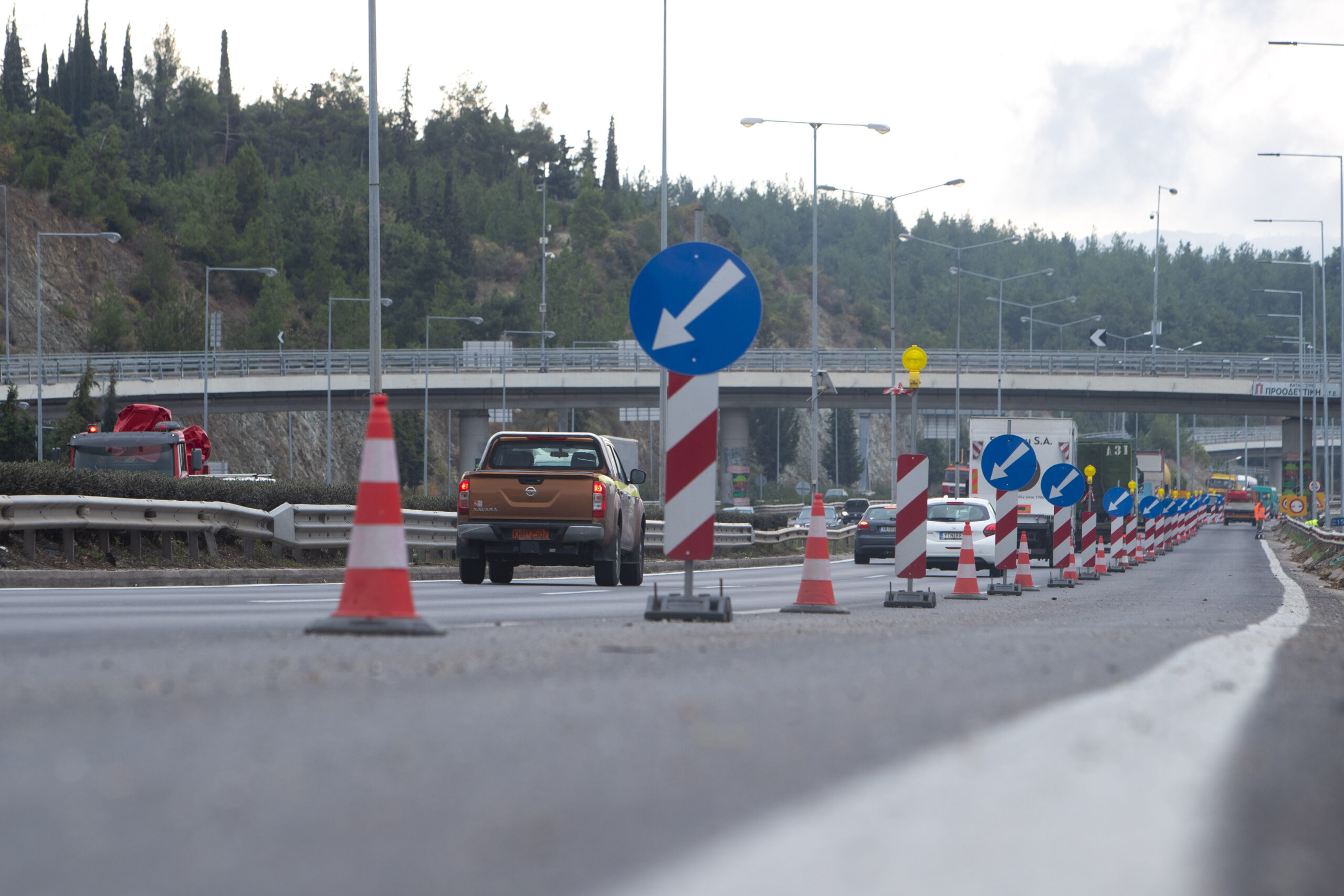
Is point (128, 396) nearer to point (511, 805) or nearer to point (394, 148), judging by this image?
point (511, 805)

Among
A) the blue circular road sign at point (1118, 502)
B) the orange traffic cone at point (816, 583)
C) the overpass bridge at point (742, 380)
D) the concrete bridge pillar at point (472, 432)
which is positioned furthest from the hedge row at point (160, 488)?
the concrete bridge pillar at point (472, 432)

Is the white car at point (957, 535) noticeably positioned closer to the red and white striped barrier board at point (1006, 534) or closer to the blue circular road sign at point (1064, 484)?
the blue circular road sign at point (1064, 484)

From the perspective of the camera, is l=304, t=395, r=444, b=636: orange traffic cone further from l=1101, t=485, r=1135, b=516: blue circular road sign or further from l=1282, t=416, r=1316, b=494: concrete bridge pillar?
l=1282, t=416, r=1316, b=494: concrete bridge pillar

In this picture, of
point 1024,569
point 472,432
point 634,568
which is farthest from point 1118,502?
point 472,432

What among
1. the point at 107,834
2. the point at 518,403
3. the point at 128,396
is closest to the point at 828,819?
the point at 107,834

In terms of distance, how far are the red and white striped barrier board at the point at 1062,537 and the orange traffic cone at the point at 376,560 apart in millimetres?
17261

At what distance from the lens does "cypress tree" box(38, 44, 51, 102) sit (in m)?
148

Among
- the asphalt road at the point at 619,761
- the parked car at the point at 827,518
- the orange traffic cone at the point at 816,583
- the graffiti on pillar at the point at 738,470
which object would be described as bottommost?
the parked car at the point at 827,518

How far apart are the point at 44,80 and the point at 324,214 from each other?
4660cm

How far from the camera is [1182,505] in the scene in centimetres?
5444

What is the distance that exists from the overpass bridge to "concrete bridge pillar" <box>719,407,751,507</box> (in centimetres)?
406

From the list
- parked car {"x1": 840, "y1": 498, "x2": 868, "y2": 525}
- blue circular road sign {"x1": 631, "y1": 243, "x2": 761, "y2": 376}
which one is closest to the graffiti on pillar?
parked car {"x1": 840, "y1": 498, "x2": 868, "y2": 525}

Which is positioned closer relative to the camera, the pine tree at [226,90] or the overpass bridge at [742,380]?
the overpass bridge at [742,380]

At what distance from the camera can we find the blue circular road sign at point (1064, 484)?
2183 centimetres
